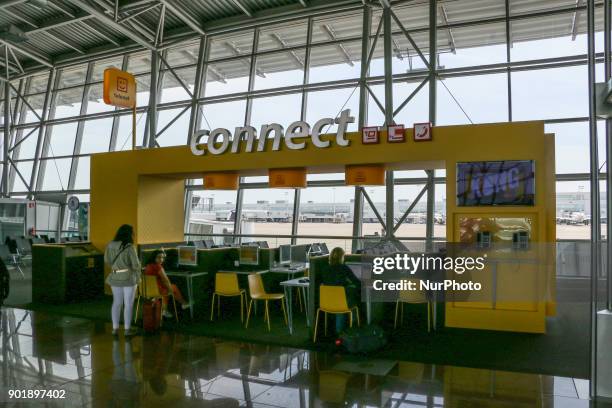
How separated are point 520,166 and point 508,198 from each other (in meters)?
0.45

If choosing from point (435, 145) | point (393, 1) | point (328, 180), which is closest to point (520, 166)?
point (435, 145)

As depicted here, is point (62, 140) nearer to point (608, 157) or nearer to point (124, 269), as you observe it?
point (124, 269)

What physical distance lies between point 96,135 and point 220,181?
8.14 meters

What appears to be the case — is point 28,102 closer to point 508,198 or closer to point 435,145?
point 435,145

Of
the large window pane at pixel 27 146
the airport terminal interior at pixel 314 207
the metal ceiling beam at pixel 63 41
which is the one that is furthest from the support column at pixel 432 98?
the large window pane at pixel 27 146

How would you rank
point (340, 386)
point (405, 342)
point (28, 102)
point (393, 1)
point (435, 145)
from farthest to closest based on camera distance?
point (28, 102), point (393, 1), point (435, 145), point (405, 342), point (340, 386)

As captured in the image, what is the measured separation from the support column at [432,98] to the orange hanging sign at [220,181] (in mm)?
4311

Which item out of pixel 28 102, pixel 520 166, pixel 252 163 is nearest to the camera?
pixel 520 166

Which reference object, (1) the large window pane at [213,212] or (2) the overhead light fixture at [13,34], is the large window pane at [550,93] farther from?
(2) the overhead light fixture at [13,34]

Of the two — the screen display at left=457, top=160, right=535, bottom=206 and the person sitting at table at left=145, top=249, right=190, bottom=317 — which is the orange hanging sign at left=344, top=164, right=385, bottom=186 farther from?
the person sitting at table at left=145, top=249, right=190, bottom=317

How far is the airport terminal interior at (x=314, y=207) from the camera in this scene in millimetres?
4473

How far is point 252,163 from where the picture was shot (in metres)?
7.92

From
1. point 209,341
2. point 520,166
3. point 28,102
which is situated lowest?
point 209,341

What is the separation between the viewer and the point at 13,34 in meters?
12.4
